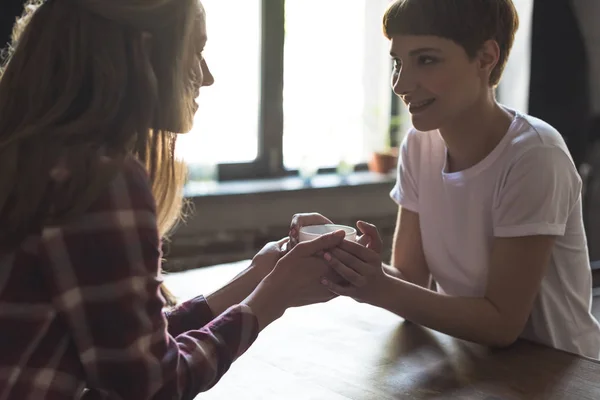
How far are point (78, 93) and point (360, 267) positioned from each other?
22.2 inches

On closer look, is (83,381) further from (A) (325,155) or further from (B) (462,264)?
(A) (325,155)

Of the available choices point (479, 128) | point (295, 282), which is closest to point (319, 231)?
point (295, 282)

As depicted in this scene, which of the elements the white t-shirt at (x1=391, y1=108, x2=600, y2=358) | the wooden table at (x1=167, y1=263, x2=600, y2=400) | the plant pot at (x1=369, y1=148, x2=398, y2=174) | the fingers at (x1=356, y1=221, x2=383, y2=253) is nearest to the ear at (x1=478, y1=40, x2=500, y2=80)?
the white t-shirt at (x1=391, y1=108, x2=600, y2=358)

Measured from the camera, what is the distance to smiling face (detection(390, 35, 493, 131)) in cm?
141

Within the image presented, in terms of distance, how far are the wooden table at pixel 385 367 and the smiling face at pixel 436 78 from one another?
404 millimetres

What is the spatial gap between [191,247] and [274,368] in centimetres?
166

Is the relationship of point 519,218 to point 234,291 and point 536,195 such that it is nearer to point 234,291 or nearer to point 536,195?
point 536,195

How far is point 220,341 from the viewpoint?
0.92 m

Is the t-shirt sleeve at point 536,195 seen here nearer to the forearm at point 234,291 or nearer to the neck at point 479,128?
the neck at point 479,128

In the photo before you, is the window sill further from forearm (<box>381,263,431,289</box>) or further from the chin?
the chin

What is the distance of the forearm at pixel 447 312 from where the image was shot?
1259 millimetres

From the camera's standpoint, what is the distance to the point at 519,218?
1.32 meters

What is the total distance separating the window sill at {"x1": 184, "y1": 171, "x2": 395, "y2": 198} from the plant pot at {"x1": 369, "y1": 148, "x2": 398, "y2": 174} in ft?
0.08

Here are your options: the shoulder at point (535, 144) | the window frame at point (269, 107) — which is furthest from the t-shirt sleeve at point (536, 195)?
the window frame at point (269, 107)
